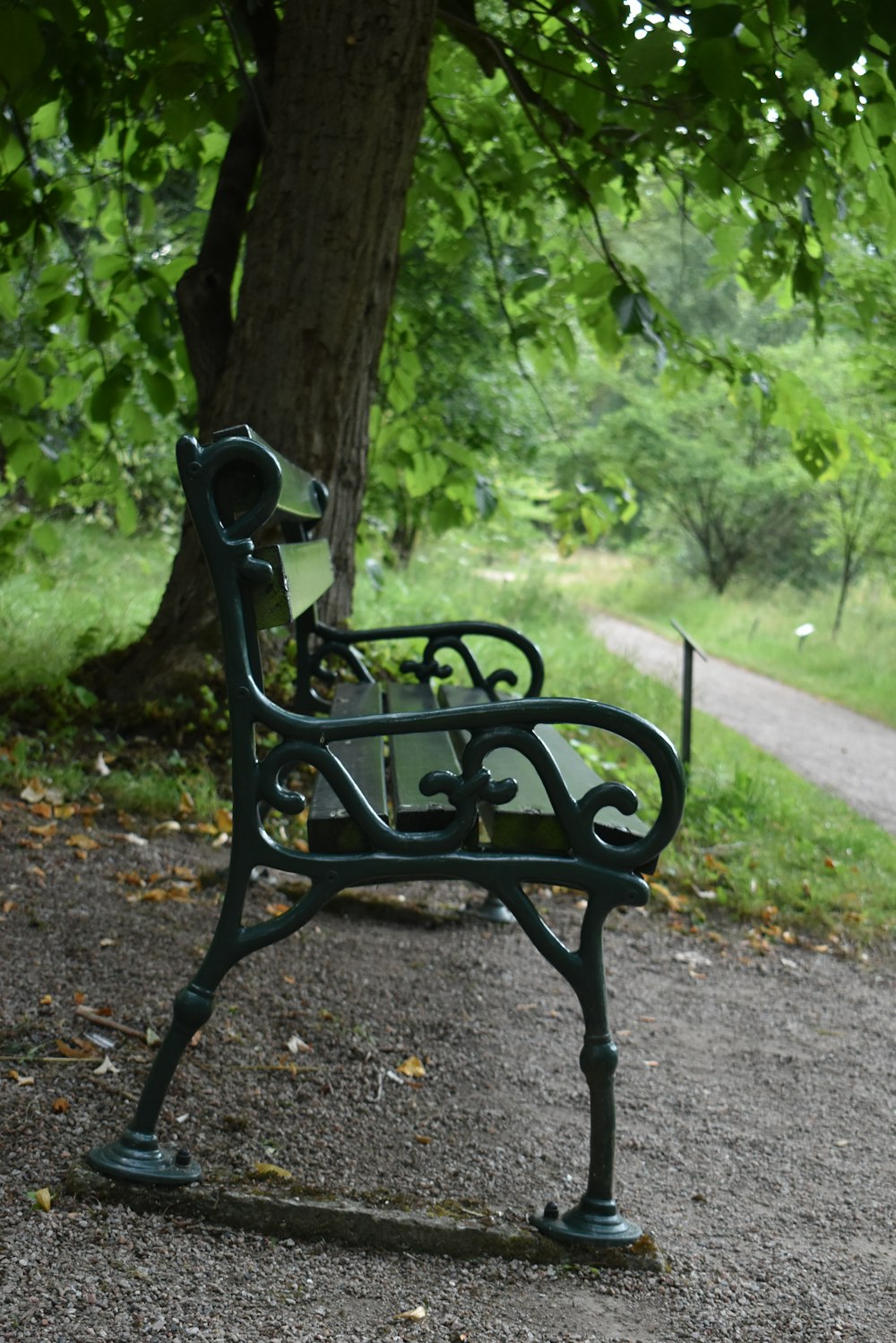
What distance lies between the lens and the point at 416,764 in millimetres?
2531

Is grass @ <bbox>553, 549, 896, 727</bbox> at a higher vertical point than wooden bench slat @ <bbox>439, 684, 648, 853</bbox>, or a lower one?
lower

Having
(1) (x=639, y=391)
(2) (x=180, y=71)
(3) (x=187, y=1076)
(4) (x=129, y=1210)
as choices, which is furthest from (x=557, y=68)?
(1) (x=639, y=391)

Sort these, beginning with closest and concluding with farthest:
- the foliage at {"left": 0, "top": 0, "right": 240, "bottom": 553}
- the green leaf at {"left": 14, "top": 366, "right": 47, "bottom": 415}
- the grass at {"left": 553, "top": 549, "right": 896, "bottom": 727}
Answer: the foliage at {"left": 0, "top": 0, "right": 240, "bottom": 553}
the green leaf at {"left": 14, "top": 366, "right": 47, "bottom": 415}
the grass at {"left": 553, "top": 549, "right": 896, "bottom": 727}

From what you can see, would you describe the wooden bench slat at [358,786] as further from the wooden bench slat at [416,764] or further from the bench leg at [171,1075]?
the bench leg at [171,1075]

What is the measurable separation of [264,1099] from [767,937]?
2376mm

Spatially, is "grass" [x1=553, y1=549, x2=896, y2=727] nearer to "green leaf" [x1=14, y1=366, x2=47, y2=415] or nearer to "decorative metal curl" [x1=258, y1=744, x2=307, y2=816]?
"green leaf" [x1=14, y1=366, x2=47, y2=415]

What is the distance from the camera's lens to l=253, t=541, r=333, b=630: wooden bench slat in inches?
81.0

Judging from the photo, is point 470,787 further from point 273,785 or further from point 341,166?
point 341,166

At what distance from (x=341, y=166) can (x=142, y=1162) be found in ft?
11.3

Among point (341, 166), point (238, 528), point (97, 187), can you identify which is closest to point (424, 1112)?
point (238, 528)

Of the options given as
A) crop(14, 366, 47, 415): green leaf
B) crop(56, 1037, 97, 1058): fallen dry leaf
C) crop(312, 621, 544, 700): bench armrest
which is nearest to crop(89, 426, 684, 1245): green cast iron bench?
crop(56, 1037, 97, 1058): fallen dry leaf

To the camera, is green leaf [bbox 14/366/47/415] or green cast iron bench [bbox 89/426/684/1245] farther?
green leaf [bbox 14/366/47/415]

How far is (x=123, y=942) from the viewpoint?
10.1 feet

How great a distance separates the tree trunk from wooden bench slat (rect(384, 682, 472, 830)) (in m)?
1.36
